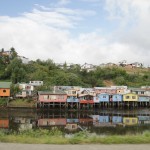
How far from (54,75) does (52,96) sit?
1424cm

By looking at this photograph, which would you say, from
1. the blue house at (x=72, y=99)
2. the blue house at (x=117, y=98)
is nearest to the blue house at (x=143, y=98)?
the blue house at (x=117, y=98)

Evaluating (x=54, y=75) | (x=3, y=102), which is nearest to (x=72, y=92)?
(x=3, y=102)

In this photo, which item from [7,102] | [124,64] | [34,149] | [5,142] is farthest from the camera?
[124,64]

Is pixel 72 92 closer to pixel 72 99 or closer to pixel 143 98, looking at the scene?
pixel 72 99

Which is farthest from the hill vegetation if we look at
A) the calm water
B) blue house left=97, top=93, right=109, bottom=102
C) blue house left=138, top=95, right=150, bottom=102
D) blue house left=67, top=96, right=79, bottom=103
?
the calm water

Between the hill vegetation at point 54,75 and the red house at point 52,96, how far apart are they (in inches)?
146

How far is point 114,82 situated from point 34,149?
67815 mm

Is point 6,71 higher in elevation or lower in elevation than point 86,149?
higher

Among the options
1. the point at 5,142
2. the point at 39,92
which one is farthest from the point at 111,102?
the point at 5,142

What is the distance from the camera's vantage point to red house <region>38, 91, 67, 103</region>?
4875cm

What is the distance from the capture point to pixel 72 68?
76.0 m

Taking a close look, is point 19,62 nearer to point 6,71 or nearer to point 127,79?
point 6,71

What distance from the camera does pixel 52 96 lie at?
49.6 m

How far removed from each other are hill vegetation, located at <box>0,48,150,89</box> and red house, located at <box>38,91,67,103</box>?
12.1 ft
